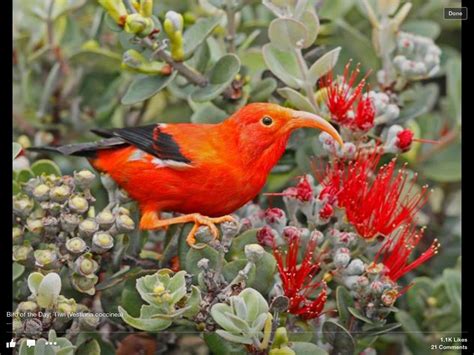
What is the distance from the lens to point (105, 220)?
1.51m

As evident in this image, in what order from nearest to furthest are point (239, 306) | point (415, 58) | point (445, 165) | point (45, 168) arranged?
point (239, 306) → point (45, 168) → point (415, 58) → point (445, 165)

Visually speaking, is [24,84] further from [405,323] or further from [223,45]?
[405,323]

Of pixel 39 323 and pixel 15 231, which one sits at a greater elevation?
pixel 15 231

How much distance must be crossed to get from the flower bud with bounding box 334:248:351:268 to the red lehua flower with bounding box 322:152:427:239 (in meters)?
0.06

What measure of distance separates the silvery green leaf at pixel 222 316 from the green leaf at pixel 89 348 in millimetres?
268

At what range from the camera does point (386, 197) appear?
1.58 metres

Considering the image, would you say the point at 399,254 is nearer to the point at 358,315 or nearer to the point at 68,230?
the point at 358,315

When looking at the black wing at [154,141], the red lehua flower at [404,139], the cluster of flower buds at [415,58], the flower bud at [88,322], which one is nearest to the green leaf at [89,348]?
the flower bud at [88,322]

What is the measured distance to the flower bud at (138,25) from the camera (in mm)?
1573

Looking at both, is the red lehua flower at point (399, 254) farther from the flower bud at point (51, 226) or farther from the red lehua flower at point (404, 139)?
the flower bud at point (51, 226)

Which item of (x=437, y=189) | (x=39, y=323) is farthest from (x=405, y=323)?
(x=39, y=323)

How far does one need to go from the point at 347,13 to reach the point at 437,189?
0.48m

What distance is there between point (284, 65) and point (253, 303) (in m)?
0.52

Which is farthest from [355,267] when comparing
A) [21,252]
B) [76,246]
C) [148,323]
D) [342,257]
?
[21,252]
